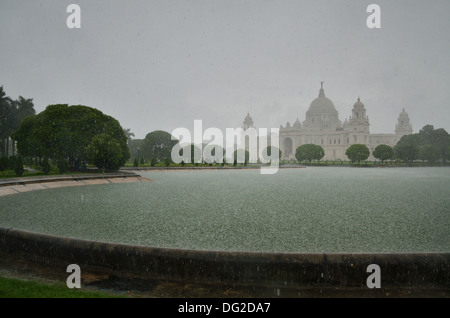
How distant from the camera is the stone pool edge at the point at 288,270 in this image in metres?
4.95

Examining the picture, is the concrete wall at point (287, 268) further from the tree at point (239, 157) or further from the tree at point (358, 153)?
the tree at point (358, 153)

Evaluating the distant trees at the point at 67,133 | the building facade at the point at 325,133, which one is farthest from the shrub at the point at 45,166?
the building facade at the point at 325,133

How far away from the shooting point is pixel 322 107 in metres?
137

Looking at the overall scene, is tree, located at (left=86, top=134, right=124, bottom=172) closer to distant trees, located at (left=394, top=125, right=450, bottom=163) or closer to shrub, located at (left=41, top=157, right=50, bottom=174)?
shrub, located at (left=41, top=157, right=50, bottom=174)

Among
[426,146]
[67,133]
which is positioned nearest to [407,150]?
[426,146]

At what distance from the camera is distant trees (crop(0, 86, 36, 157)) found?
5458 cm

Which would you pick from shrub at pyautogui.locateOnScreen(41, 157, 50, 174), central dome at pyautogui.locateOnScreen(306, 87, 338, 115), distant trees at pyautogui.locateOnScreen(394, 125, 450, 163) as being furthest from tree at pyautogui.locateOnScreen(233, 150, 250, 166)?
central dome at pyautogui.locateOnScreen(306, 87, 338, 115)

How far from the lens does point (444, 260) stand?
496 centimetres

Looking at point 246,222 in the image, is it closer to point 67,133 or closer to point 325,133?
point 67,133

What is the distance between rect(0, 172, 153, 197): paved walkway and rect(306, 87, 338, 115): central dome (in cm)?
12391

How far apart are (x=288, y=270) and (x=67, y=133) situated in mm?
30940
